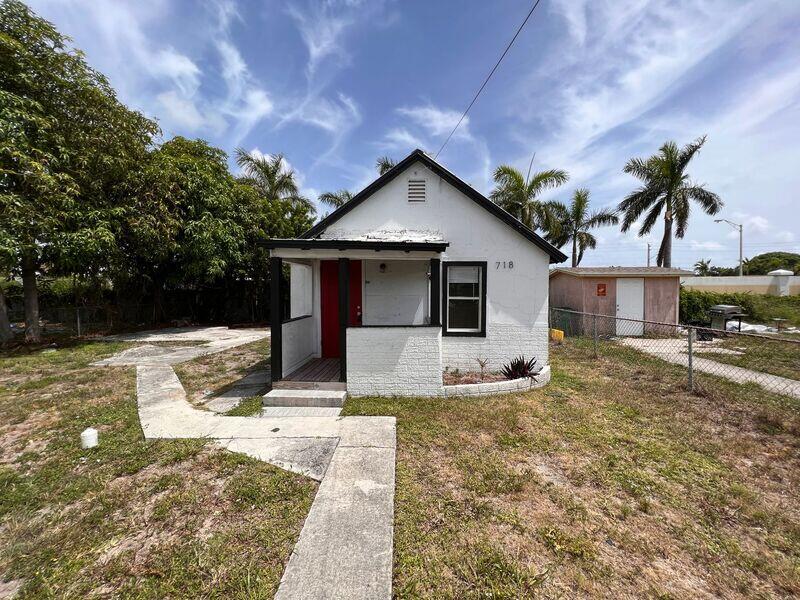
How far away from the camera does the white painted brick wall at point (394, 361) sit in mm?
5770

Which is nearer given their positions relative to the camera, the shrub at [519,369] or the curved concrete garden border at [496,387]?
the curved concrete garden border at [496,387]

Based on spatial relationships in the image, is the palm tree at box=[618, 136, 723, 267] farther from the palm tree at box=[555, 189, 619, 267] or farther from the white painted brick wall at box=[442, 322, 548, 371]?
the white painted brick wall at box=[442, 322, 548, 371]

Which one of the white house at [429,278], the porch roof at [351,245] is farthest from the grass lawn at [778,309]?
the porch roof at [351,245]

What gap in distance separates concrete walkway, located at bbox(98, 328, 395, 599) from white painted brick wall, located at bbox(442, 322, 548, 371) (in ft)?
9.43

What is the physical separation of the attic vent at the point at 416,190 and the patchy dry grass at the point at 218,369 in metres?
5.85

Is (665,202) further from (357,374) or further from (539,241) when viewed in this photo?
(357,374)

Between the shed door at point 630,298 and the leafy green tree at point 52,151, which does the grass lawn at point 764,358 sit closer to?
the shed door at point 630,298

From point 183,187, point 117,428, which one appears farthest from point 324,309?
point 183,187

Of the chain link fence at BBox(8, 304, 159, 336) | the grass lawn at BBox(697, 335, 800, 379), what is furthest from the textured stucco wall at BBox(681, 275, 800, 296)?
the chain link fence at BBox(8, 304, 159, 336)

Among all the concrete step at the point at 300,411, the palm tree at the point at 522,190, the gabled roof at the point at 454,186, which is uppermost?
the palm tree at the point at 522,190

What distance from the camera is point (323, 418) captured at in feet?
16.3

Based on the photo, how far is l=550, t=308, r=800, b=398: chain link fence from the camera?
628 centimetres

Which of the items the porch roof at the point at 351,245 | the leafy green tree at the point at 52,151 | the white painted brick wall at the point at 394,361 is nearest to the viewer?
the porch roof at the point at 351,245

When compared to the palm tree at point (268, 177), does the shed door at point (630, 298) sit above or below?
below
